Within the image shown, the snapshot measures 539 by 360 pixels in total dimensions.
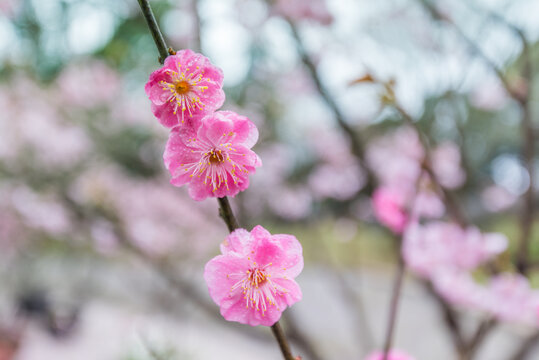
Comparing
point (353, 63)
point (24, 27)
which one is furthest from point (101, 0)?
point (353, 63)

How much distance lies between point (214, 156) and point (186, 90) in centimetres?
6

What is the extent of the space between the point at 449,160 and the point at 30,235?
293 centimetres

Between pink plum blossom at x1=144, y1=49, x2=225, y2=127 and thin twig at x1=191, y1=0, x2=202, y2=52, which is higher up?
thin twig at x1=191, y1=0, x2=202, y2=52

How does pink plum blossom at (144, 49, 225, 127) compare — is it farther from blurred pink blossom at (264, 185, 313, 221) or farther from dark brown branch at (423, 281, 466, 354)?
blurred pink blossom at (264, 185, 313, 221)

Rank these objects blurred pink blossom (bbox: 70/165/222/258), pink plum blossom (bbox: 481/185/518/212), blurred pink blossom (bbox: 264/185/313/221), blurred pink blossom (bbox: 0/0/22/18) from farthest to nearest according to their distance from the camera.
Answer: pink plum blossom (bbox: 481/185/518/212)
blurred pink blossom (bbox: 264/185/313/221)
blurred pink blossom (bbox: 70/165/222/258)
blurred pink blossom (bbox: 0/0/22/18)

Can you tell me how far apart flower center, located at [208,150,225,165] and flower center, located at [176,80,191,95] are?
56 mm

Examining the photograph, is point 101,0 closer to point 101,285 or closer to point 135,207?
point 135,207

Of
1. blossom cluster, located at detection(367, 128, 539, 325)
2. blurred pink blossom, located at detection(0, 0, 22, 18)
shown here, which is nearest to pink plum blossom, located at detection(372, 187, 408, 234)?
blossom cluster, located at detection(367, 128, 539, 325)

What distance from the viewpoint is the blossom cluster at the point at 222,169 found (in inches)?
12.2

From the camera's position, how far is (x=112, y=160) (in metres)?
2.52

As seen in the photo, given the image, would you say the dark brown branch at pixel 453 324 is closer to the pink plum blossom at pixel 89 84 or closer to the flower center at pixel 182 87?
the flower center at pixel 182 87

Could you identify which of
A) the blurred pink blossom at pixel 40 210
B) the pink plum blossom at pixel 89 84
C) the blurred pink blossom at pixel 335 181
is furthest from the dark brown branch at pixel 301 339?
the blurred pink blossom at pixel 335 181

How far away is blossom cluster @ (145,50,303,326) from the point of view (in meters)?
0.31

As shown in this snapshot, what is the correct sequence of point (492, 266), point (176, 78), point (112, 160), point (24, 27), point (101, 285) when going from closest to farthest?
1. point (176, 78)
2. point (492, 266)
3. point (24, 27)
4. point (112, 160)
5. point (101, 285)
